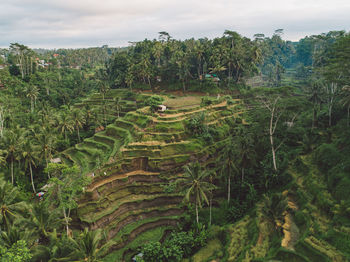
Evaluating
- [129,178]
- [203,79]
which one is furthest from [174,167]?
[203,79]

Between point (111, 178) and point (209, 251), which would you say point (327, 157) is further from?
point (111, 178)

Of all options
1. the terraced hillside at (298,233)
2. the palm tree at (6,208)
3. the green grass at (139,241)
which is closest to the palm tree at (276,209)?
the terraced hillside at (298,233)

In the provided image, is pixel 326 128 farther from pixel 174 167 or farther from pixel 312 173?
pixel 174 167

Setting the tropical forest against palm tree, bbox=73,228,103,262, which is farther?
the tropical forest

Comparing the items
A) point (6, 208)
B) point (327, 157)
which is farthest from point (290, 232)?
point (6, 208)

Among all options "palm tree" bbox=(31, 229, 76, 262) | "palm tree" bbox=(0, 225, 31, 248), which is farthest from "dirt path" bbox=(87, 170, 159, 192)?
"palm tree" bbox=(31, 229, 76, 262)

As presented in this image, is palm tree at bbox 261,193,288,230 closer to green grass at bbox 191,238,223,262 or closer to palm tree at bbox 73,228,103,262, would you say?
green grass at bbox 191,238,223,262

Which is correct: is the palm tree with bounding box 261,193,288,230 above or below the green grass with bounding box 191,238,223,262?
above

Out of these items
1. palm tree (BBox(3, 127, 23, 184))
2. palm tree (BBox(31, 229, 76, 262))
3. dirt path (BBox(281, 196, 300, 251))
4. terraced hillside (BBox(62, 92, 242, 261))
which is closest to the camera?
palm tree (BBox(31, 229, 76, 262))
